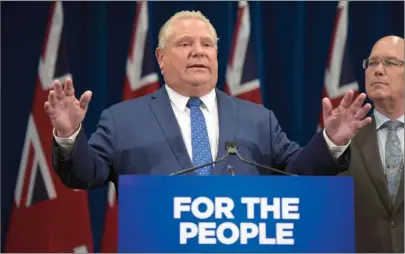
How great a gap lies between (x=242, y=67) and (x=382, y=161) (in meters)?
1.45

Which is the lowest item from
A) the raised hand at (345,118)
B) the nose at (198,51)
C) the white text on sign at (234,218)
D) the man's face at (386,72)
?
the white text on sign at (234,218)

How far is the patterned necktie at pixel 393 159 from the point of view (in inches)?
99.9

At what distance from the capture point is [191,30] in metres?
2.41

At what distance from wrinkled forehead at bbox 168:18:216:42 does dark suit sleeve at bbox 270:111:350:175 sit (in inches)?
15.0

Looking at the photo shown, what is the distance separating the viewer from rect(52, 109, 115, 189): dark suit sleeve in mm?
2027

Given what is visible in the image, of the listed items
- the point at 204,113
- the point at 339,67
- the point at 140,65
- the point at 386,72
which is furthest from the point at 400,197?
the point at 140,65

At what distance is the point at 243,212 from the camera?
1.69m

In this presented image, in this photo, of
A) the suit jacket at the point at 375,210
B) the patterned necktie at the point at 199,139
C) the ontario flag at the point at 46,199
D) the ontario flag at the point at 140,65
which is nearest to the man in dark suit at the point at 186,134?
the patterned necktie at the point at 199,139

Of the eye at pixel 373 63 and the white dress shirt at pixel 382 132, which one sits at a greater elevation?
the eye at pixel 373 63

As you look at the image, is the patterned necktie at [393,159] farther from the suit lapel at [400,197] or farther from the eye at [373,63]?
the eye at [373,63]

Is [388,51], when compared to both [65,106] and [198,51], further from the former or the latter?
[65,106]

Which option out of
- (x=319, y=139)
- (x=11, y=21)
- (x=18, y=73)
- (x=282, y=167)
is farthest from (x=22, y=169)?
(x=319, y=139)

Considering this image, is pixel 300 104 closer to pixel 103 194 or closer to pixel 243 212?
pixel 103 194

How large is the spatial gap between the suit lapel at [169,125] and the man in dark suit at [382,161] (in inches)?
27.9
